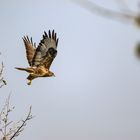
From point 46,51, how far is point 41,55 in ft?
1.77

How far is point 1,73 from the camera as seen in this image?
11.0 metres

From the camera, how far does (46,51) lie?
15.0 meters

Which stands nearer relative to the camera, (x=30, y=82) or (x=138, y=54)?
(x=138, y=54)

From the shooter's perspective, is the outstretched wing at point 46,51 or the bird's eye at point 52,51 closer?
the outstretched wing at point 46,51

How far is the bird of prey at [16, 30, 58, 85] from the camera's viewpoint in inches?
496

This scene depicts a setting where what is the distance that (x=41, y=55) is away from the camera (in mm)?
14469

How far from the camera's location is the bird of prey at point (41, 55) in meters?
12.6

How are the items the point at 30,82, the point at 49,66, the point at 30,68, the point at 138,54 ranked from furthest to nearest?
the point at 49,66 → the point at 30,68 → the point at 30,82 → the point at 138,54

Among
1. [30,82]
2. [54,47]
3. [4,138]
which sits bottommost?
[4,138]

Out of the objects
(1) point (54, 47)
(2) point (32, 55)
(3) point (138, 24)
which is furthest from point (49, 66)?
(3) point (138, 24)

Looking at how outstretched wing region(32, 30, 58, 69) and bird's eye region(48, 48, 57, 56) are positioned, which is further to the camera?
bird's eye region(48, 48, 57, 56)

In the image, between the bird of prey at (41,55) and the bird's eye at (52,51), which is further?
the bird's eye at (52,51)

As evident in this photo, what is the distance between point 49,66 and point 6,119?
10.5ft

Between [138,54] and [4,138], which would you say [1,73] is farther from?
[138,54]
